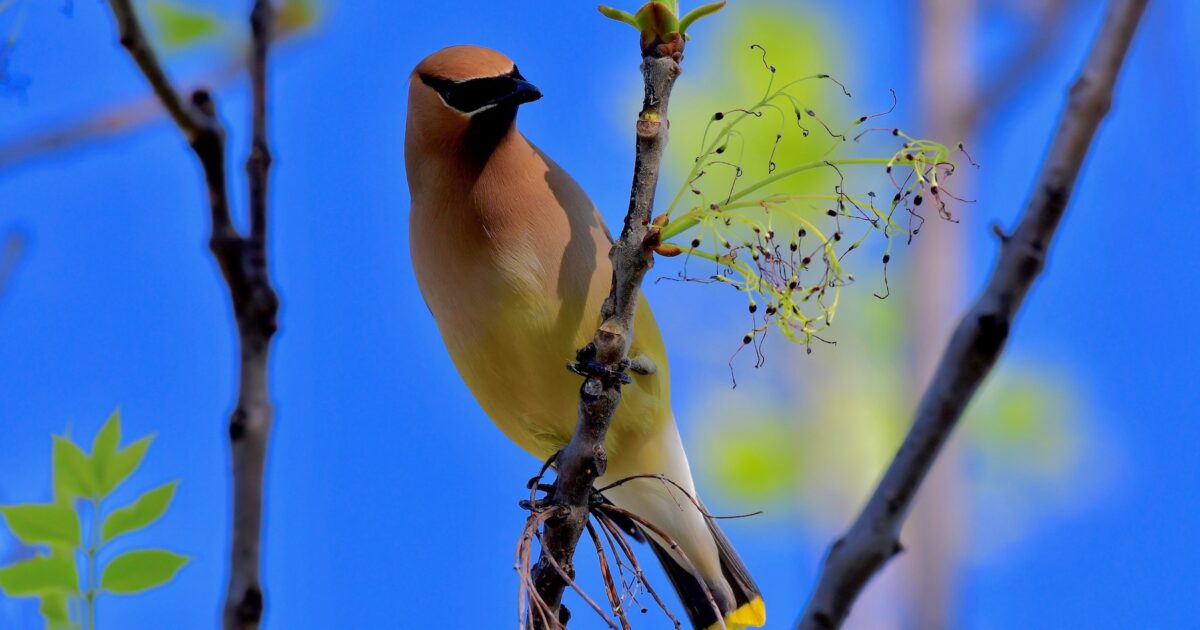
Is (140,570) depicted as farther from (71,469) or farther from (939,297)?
(939,297)

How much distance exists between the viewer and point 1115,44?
131cm

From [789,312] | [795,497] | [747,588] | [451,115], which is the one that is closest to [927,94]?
[795,497]

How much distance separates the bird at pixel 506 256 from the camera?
3.39m

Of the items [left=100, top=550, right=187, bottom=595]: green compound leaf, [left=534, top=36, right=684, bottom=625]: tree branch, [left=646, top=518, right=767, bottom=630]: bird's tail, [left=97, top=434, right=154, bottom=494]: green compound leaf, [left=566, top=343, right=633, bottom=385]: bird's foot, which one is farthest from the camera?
[left=646, top=518, right=767, bottom=630]: bird's tail

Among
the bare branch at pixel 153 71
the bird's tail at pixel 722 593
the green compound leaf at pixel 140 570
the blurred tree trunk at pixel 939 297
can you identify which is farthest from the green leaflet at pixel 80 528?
the blurred tree trunk at pixel 939 297

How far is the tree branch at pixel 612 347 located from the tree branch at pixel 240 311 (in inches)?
47.4

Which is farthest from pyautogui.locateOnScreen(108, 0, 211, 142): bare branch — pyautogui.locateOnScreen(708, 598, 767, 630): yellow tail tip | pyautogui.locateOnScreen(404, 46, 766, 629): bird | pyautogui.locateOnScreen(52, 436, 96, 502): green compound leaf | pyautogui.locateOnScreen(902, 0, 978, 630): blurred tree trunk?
pyautogui.locateOnScreen(902, 0, 978, 630): blurred tree trunk

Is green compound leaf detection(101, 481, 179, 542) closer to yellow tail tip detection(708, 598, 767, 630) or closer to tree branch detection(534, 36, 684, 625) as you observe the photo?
tree branch detection(534, 36, 684, 625)

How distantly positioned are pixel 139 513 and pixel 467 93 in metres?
1.89

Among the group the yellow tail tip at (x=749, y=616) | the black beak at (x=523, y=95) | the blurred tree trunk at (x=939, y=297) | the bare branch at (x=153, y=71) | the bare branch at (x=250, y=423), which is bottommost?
the bare branch at (x=250, y=423)

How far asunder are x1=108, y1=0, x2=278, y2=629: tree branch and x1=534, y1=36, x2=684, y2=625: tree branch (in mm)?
1205

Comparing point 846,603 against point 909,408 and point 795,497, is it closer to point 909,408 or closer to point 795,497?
point 909,408

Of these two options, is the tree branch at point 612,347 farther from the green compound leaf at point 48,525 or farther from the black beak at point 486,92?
the black beak at point 486,92

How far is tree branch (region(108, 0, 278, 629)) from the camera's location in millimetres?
1205
